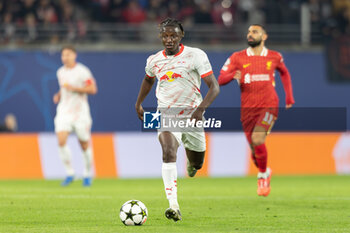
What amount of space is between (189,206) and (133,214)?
2.34 meters

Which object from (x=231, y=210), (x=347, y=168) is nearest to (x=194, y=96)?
(x=231, y=210)

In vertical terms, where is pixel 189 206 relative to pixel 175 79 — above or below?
below

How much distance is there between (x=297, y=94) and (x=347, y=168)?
15.8 feet

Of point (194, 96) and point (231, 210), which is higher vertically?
point (194, 96)

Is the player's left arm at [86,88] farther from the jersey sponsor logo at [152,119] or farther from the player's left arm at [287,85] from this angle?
the jersey sponsor logo at [152,119]

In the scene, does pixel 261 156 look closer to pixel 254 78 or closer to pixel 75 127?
pixel 254 78

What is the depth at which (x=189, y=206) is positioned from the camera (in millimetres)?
10531

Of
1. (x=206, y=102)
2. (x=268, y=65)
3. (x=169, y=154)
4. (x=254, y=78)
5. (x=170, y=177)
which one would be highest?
(x=268, y=65)

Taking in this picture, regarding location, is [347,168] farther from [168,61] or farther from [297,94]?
[168,61]

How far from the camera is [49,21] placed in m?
21.2

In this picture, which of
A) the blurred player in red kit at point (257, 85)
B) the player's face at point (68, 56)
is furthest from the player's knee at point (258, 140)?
the player's face at point (68, 56)

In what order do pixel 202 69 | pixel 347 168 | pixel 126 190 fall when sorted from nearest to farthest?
pixel 202 69 → pixel 126 190 → pixel 347 168

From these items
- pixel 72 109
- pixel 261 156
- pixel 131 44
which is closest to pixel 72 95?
pixel 72 109

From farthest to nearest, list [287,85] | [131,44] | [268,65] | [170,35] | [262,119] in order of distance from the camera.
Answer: [131,44] < [287,85] < [268,65] < [262,119] < [170,35]
